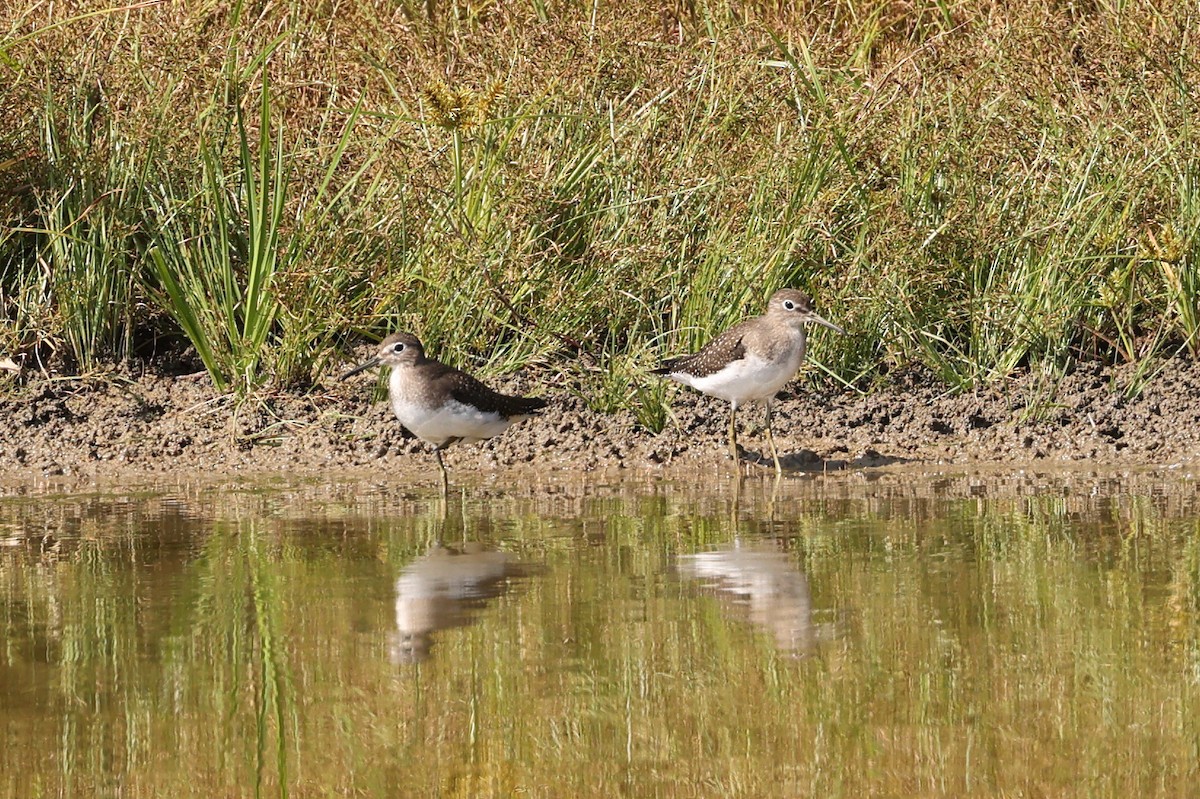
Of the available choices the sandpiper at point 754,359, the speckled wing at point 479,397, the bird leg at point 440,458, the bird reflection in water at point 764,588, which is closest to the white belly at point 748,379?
the sandpiper at point 754,359

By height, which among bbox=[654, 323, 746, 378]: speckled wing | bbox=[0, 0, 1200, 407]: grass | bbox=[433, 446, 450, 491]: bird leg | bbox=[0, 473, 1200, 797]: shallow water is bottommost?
bbox=[0, 473, 1200, 797]: shallow water

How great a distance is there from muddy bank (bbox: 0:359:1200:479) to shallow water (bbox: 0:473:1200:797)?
1356mm

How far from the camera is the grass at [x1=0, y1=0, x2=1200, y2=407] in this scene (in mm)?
9344

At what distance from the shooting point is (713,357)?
8773 mm

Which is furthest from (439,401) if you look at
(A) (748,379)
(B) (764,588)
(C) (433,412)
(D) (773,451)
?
(B) (764,588)

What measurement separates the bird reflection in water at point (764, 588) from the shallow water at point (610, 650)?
0.06ft

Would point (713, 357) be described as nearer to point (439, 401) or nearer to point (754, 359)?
point (754, 359)

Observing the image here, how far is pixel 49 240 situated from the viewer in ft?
32.0

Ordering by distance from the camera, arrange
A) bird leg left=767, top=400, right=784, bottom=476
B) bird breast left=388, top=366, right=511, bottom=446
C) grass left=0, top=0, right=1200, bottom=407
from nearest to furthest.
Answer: bird breast left=388, top=366, right=511, bottom=446, bird leg left=767, top=400, right=784, bottom=476, grass left=0, top=0, right=1200, bottom=407

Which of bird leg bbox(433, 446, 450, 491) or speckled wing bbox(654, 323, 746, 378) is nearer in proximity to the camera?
bird leg bbox(433, 446, 450, 491)

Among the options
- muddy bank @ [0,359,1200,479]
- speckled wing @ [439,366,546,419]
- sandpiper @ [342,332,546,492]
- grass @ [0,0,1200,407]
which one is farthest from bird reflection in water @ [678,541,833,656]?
grass @ [0,0,1200,407]

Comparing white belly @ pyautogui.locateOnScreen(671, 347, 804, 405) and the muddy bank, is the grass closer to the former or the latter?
the muddy bank

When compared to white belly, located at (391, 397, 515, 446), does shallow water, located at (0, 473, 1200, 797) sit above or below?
below

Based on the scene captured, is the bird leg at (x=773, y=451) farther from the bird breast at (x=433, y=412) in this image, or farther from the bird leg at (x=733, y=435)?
the bird breast at (x=433, y=412)
